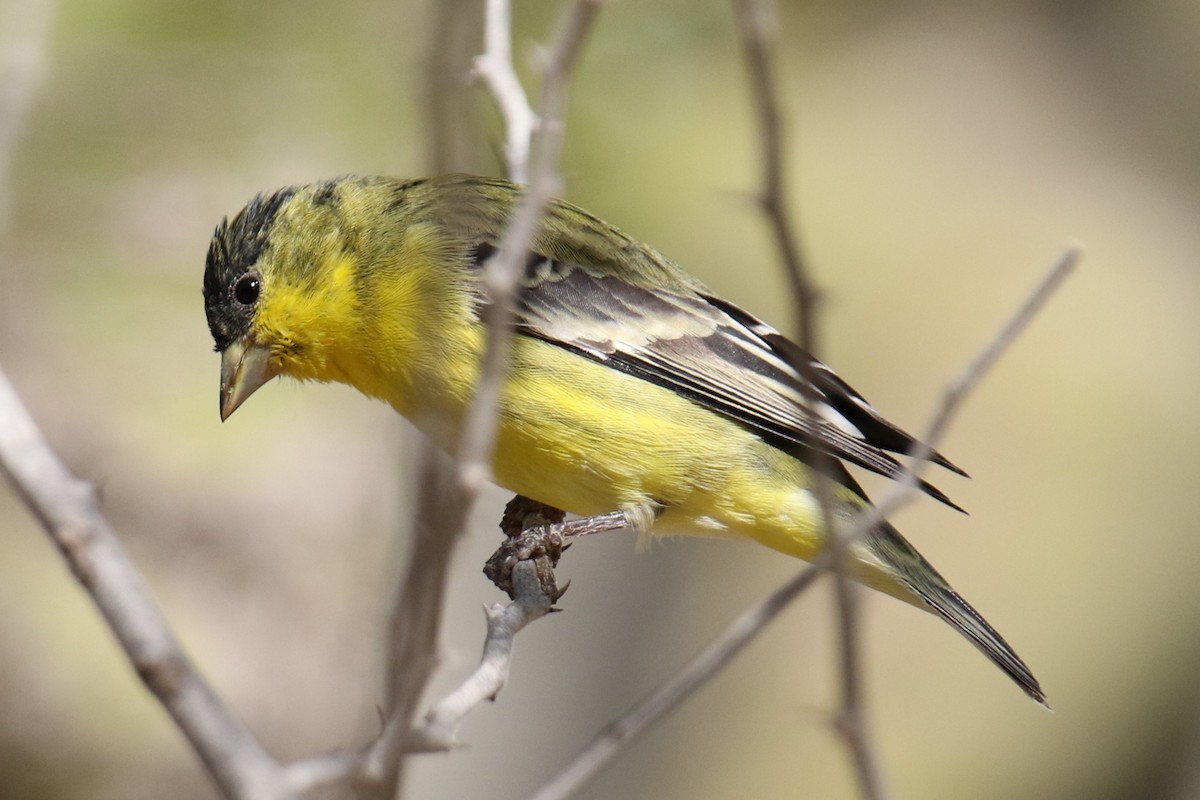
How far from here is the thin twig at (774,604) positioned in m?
1.83

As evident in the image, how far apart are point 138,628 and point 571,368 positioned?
2.11 meters

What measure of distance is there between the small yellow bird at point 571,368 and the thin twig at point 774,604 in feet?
4.91

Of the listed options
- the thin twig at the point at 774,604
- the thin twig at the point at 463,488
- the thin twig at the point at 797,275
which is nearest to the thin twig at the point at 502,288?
the thin twig at the point at 463,488

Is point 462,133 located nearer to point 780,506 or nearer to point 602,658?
point 780,506

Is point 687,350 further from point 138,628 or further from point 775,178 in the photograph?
point 138,628

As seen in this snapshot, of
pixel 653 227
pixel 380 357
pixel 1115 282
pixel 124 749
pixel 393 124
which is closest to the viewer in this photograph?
pixel 380 357

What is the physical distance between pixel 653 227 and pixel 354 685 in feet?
9.71

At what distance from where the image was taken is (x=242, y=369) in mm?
3736

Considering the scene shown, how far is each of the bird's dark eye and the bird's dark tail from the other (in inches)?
76.1

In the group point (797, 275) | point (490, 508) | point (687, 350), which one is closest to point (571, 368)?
point (687, 350)

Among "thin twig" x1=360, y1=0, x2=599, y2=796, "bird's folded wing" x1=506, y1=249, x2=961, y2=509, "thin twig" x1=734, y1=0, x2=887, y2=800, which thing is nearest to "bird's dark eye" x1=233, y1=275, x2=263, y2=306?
"bird's folded wing" x1=506, y1=249, x2=961, y2=509

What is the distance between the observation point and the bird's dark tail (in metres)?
3.69

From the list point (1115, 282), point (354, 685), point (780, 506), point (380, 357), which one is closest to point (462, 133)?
point (380, 357)

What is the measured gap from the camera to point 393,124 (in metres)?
6.49
